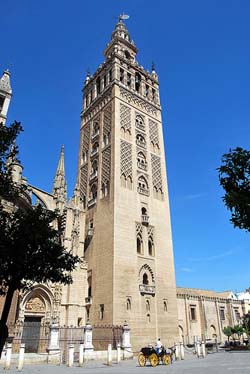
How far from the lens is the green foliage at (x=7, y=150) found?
8368 mm

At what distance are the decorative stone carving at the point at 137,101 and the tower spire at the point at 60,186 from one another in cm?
830

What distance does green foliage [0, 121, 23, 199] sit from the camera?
8368 mm

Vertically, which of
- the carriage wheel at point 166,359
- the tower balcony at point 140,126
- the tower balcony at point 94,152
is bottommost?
the carriage wheel at point 166,359

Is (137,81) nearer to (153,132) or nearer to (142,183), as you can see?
(153,132)

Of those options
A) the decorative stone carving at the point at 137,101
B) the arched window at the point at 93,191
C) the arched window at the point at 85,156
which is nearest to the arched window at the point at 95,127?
the arched window at the point at 85,156

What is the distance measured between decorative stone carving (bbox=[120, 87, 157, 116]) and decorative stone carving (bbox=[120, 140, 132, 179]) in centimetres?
546

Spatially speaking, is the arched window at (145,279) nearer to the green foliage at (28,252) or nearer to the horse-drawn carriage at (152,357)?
the horse-drawn carriage at (152,357)

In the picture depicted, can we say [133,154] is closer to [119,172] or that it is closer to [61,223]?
[119,172]

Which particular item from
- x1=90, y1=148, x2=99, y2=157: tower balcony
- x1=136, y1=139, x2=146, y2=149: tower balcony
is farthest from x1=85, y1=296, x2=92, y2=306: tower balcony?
x1=136, y1=139, x2=146, y2=149: tower balcony

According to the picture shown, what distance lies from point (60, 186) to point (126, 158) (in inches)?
259

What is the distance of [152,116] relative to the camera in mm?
34125

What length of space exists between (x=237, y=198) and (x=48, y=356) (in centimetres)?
1322

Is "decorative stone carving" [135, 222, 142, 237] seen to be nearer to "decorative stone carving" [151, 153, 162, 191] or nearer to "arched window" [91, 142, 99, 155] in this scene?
"decorative stone carving" [151, 153, 162, 191]

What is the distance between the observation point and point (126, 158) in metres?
28.8
